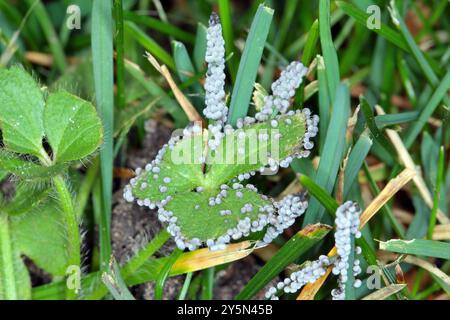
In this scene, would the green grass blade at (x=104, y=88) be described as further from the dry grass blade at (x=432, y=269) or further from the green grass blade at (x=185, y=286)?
the dry grass blade at (x=432, y=269)

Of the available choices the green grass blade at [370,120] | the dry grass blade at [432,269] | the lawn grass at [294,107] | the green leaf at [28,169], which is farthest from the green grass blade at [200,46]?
the dry grass blade at [432,269]

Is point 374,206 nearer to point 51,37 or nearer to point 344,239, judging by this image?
point 344,239

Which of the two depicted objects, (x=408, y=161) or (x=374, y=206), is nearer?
(x=374, y=206)

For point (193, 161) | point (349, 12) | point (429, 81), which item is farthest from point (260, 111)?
point (429, 81)

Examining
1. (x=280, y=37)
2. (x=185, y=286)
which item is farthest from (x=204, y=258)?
(x=280, y=37)

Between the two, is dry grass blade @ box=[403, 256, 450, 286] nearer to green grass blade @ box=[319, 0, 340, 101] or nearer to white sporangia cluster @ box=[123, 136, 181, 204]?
green grass blade @ box=[319, 0, 340, 101]

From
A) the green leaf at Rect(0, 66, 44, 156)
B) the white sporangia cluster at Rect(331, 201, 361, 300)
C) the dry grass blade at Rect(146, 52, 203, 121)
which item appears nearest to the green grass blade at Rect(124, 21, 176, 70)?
the dry grass blade at Rect(146, 52, 203, 121)
